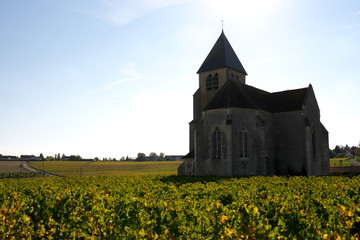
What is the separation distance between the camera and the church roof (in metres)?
36.5

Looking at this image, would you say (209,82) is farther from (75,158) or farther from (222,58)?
(75,158)

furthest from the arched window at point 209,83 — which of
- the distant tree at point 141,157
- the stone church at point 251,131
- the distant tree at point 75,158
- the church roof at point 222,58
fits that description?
the distant tree at point 141,157

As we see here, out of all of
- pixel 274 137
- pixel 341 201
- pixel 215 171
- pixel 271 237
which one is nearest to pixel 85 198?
pixel 271 237

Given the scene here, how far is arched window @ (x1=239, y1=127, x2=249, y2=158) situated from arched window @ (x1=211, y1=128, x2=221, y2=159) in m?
2.04

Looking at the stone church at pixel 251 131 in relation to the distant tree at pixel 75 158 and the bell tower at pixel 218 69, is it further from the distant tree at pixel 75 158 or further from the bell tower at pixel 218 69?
the distant tree at pixel 75 158

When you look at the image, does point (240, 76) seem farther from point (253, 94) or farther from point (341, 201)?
point (341, 201)

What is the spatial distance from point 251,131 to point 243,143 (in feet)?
4.70

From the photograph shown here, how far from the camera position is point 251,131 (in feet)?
96.9

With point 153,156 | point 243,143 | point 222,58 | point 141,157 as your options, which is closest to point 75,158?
point 141,157

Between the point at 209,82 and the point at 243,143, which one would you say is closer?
the point at 243,143

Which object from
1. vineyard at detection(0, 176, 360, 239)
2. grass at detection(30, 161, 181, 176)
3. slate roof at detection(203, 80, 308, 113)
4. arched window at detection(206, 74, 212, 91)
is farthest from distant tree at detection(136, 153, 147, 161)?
vineyard at detection(0, 176, 360, 239)

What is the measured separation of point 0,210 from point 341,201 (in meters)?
8.69

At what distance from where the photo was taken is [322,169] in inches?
1372

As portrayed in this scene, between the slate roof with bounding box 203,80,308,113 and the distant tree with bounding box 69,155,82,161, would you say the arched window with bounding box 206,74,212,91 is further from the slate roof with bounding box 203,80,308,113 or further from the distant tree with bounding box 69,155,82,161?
the distant tree with bounding box 69,155,82,161
